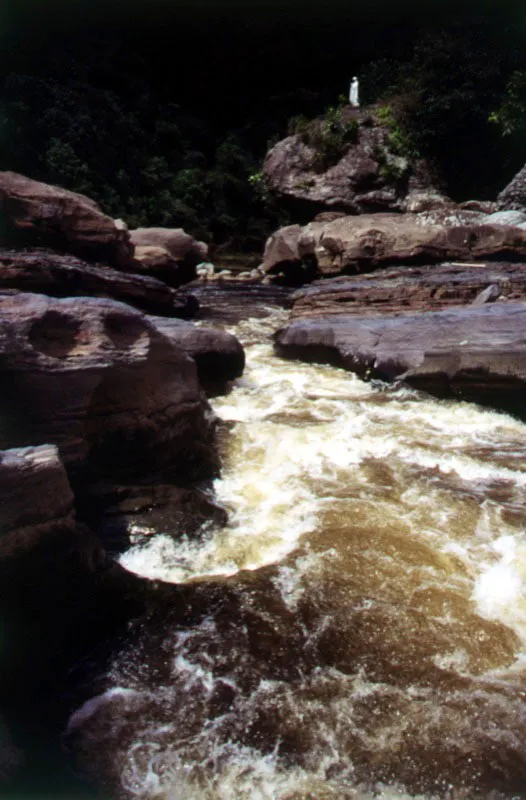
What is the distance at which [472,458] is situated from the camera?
195 inches

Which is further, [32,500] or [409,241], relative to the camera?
[409,241]

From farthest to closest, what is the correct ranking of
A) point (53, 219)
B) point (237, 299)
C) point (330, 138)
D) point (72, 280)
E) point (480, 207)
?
1. point (330, 138)
2. point (480, 207)
3. point (237, 299)
4. point (53, 219)
5. point (72, 280)

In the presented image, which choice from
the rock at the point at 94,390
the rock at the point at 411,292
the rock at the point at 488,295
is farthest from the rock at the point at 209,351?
the rock at the point at 488,295

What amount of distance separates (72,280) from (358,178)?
12.1m

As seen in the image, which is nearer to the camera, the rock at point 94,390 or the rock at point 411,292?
the rock at point 94,390

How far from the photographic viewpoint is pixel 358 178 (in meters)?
17.1

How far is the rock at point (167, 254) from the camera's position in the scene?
34.6ft

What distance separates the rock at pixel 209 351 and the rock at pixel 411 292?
2.75 m

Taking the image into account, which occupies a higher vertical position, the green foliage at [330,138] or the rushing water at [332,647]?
the green foliage at [330,138]

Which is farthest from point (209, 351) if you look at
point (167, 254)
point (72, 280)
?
point (167, 254)

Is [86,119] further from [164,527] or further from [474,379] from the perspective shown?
[164,527]

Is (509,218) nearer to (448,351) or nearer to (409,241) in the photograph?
(409,241)

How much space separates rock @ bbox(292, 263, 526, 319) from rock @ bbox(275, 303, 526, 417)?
43.4 inches

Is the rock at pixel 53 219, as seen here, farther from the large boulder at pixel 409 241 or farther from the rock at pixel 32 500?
the rock at pixel 32 500
